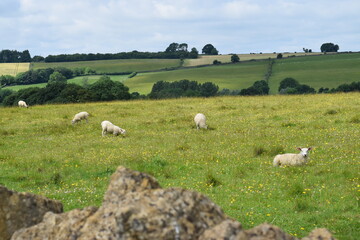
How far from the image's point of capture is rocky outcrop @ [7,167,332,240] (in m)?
5.47

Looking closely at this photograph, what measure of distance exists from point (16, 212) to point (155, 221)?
9.19 ft

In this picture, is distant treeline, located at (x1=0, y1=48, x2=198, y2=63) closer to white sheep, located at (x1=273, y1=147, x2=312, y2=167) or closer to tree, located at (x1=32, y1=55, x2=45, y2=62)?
tree, located at (x1=32, y1=55, x2=45, y2=62)

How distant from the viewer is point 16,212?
7336mm

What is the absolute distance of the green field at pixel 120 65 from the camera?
167250 mm

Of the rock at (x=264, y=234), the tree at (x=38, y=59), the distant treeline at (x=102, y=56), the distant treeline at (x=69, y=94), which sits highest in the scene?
the distant treeline at (x=102, y=56)

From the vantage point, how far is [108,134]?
32844mm

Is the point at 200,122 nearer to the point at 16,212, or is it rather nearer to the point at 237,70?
the point at 16,212

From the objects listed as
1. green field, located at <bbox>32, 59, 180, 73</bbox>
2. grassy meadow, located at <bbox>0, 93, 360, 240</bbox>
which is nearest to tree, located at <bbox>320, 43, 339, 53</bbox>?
green field, located at <bbox>32, 59, 180, 73</bbox>

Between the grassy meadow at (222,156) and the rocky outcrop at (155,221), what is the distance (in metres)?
7.00

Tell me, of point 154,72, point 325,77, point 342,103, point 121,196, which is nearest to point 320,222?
point 121,196

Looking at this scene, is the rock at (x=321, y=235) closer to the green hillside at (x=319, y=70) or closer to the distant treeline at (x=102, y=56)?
the green hillside at (x=319, y=70)

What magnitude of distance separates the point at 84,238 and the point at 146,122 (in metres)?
30.5

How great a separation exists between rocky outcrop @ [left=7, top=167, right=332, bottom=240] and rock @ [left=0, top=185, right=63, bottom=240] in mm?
931

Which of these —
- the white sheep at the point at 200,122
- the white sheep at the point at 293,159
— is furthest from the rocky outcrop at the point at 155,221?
the white sheep at the point at 200,122
